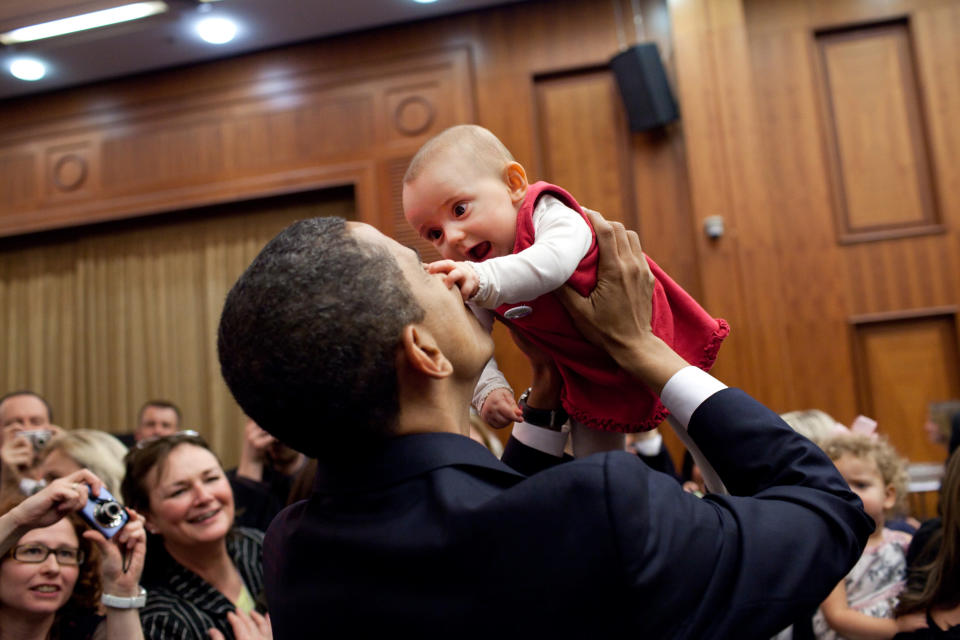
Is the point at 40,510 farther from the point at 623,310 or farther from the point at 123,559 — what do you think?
the point at 623,310

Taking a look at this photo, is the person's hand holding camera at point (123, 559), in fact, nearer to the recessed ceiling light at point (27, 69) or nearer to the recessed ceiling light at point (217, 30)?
the recessed ceiling light at point (217, 30)

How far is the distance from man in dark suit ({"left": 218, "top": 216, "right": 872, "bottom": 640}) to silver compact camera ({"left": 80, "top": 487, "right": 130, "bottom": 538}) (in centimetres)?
101

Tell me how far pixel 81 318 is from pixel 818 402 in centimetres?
585

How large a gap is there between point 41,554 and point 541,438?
1.36 m

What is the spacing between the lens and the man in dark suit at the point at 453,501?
0.94 m

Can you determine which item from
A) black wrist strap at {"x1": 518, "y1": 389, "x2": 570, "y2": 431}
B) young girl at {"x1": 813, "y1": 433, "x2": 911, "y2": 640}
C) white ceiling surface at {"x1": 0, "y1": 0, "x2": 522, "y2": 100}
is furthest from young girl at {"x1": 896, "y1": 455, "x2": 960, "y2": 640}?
white ceiling surface at {"x1": 0, "y1": 0, "x2": 522, "y2": 100}

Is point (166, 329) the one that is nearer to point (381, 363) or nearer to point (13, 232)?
point (13, 232)

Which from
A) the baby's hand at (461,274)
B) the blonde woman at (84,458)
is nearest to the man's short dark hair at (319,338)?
the baby's hand at (461,274)

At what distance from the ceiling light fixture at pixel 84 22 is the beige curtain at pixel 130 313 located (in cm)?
154

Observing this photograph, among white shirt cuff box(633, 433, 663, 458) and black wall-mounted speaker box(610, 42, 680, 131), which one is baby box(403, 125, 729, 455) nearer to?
white shirt cuff box(633, 433, 663, 458)

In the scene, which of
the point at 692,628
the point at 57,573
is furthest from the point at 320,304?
the point at 57,573

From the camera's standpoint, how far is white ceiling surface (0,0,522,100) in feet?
19.3

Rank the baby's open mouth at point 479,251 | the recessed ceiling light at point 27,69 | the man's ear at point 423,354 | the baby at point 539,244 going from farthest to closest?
the recessed ceiling light at point 27,69 → the baby's open mouth at point 479,251 → the baby at point 539,244 → the man's ear at point 423,354

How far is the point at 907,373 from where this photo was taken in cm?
537
